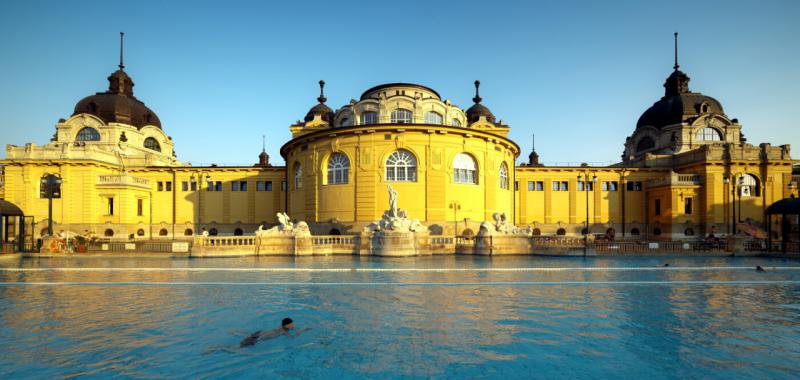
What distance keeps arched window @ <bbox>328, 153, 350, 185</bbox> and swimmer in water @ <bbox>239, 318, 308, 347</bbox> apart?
76.7ft

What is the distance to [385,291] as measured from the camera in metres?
13.1

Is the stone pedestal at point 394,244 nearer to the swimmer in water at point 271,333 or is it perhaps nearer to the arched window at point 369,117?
the swimmer in water at point 271,333

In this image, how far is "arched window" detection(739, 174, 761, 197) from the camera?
3938 cm

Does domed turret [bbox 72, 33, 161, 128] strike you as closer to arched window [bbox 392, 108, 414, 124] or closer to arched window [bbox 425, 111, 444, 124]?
arched window [bbox 392, 108, 414, 124]

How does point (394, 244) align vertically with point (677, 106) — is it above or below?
below

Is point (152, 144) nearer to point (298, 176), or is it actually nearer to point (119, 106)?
point (119, 106)

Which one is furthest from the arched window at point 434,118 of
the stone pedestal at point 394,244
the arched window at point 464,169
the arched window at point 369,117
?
the stone pedestal at point 394,244

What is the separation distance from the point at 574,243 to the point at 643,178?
26.1m

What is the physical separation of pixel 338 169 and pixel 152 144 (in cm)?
3209

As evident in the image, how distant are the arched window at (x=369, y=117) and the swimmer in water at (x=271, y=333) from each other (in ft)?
101

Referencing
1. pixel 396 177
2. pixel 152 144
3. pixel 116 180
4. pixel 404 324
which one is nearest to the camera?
pixel 404 324

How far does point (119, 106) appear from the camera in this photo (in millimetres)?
45844

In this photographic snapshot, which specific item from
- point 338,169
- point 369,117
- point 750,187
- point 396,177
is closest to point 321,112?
point 369,117

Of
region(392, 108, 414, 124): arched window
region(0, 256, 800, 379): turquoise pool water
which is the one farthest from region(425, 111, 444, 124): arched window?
region(0, 256, 800, 379): turquoise pool water
